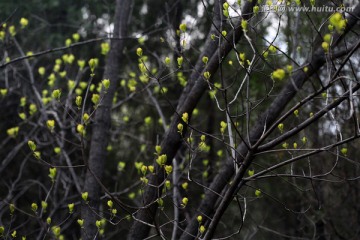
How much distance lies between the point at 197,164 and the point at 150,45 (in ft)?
8.50

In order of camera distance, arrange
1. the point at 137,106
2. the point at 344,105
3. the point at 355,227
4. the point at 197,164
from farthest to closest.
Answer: the point at 137,106 → the point at 197,164 → the point at 355,227 → the point at 344,105

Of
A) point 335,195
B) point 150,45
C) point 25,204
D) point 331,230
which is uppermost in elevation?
point 150,45

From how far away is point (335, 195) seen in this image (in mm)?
6941

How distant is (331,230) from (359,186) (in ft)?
2.34

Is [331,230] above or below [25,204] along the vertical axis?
above

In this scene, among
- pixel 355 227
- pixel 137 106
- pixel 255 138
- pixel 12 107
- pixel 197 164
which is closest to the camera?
pixel 255 138

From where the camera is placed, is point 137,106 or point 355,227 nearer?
point 355,227

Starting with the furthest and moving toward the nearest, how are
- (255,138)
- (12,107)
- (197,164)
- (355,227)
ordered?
(12,107) → (197,164) → (355,227) → (255,138)

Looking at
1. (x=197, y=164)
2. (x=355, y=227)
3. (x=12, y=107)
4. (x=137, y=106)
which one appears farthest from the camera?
(x=137, y=106)

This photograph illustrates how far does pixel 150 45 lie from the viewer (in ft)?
30.8

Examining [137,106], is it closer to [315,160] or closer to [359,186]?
[315,160]

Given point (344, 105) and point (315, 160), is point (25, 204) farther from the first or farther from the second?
point (344, 105)

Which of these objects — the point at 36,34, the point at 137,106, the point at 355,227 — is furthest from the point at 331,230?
the point at 36,34

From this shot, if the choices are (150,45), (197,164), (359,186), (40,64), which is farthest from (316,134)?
(40,64)
